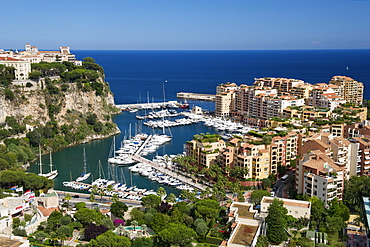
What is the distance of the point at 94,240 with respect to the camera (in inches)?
641

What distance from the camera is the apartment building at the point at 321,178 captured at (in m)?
20.9

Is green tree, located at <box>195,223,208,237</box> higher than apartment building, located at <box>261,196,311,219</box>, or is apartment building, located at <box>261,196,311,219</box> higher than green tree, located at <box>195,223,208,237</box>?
apartment building, located at <box>261,196,311,219</box>

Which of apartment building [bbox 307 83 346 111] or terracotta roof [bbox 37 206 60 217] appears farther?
apartment building [bbox 307 83 346 111]

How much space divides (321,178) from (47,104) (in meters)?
26.9

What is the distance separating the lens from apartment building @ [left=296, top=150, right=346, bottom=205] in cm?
2089

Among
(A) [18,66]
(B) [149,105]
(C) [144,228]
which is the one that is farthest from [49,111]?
(C) [144,228]

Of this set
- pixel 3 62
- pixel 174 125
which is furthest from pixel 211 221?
pixel 3 62

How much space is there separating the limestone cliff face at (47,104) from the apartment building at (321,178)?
78.5ft

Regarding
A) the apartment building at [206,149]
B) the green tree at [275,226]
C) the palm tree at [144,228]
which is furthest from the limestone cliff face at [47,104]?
the green tree at [275,226]

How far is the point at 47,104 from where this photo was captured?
39.4 meters

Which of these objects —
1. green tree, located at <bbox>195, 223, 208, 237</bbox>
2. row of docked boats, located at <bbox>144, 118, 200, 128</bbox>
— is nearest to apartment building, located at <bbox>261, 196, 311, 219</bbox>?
green tree, located at <bbox>195, 223, 208, 237</bbox>

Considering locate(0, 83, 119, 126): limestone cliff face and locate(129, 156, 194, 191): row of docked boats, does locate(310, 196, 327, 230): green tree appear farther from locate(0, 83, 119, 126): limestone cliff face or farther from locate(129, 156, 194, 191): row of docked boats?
locate(0, 83, 119, 126): limestone cliff face

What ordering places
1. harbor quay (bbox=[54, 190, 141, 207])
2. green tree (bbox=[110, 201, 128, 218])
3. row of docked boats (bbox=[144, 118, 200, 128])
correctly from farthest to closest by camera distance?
row of docked boats (bbox=[144, 118, 200, 128])
harbor quay (bbox=[54, 190, 141, 207])
green tree (bbox=[110, 201, 128, 218])

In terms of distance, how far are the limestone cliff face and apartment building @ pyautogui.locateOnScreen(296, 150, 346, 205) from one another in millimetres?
23914
